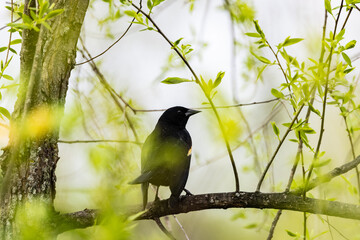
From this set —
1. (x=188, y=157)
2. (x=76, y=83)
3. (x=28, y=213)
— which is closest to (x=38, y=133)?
(x=28, y=213)

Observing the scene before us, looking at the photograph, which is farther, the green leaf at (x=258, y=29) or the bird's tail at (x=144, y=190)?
the bird's tail at (x=144, y=190)

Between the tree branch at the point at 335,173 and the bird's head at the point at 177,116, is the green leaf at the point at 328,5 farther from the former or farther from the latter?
the bird's head at the point at 177,116

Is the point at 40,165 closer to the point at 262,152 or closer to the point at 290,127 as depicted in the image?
the point at 290,127

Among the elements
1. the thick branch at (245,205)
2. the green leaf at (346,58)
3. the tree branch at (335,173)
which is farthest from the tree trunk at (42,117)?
the green leaf at (346,58)

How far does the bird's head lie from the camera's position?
415 centimetres

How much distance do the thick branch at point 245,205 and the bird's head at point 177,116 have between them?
1335 millimetres

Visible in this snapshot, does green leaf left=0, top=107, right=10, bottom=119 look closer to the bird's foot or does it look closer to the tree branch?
the bird's foot

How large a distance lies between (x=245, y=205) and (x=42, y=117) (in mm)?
1201

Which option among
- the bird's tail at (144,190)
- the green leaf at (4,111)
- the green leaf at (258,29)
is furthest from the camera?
the bird's tail at (144,190)

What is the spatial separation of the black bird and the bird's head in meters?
0.12

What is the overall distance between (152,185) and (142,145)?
0.34m

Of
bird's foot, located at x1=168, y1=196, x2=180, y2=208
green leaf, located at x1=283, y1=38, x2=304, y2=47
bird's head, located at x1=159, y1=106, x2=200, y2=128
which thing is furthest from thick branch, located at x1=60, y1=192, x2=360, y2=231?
bird's head, located at x1=159, y1=106, x2=200, y2=128

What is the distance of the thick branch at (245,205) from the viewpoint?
2275 mm

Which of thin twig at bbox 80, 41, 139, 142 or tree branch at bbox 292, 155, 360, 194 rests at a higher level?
thin twig at bbox 80, 41, 139, 142
